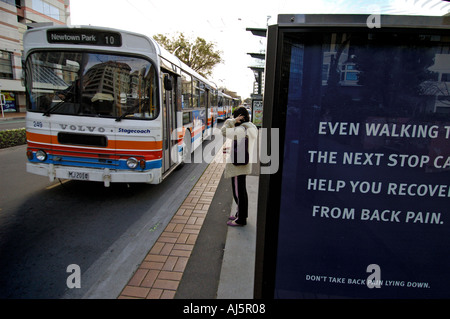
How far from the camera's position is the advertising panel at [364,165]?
5.40 feet

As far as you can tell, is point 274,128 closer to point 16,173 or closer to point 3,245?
point 3,245

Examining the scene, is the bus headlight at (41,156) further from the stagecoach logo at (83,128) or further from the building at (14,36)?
the building at (14,36)

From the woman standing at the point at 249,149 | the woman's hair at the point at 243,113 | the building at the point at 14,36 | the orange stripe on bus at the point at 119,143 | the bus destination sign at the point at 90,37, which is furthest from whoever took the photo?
the building at the point at 14,36

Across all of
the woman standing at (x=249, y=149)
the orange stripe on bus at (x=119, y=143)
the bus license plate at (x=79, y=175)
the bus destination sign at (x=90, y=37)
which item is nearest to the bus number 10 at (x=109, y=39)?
the bus destination sign at (x=90, y=37)

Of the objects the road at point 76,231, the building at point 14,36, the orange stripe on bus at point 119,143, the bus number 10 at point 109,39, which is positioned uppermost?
the building at point 14,36

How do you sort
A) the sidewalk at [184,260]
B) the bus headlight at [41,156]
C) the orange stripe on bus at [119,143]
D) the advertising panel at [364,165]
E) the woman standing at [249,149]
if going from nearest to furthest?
1. the advertising panel at [364,165]
2. the sidewalk at [184,260]
3. the woman standing at [249,149]
4. the orange stripe on bus at [119,143]
5. the bus headlight at [41,156]

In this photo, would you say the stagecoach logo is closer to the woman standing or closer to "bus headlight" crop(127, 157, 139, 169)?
"bus headlight" crop(127, 157, 139, 169)

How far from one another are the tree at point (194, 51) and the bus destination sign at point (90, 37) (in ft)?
110

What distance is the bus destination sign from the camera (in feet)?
15.6

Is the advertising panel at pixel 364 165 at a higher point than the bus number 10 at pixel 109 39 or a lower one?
lower

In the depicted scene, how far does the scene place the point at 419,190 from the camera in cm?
178

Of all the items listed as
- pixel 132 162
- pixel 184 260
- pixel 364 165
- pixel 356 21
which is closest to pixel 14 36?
pixel 132 162

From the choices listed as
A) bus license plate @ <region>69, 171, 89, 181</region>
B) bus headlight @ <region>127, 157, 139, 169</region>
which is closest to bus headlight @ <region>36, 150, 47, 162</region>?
bus license plate @ <region>69, 171, 89, 181</region>

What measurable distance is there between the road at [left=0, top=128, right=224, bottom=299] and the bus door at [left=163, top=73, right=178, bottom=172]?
73 centimetres
